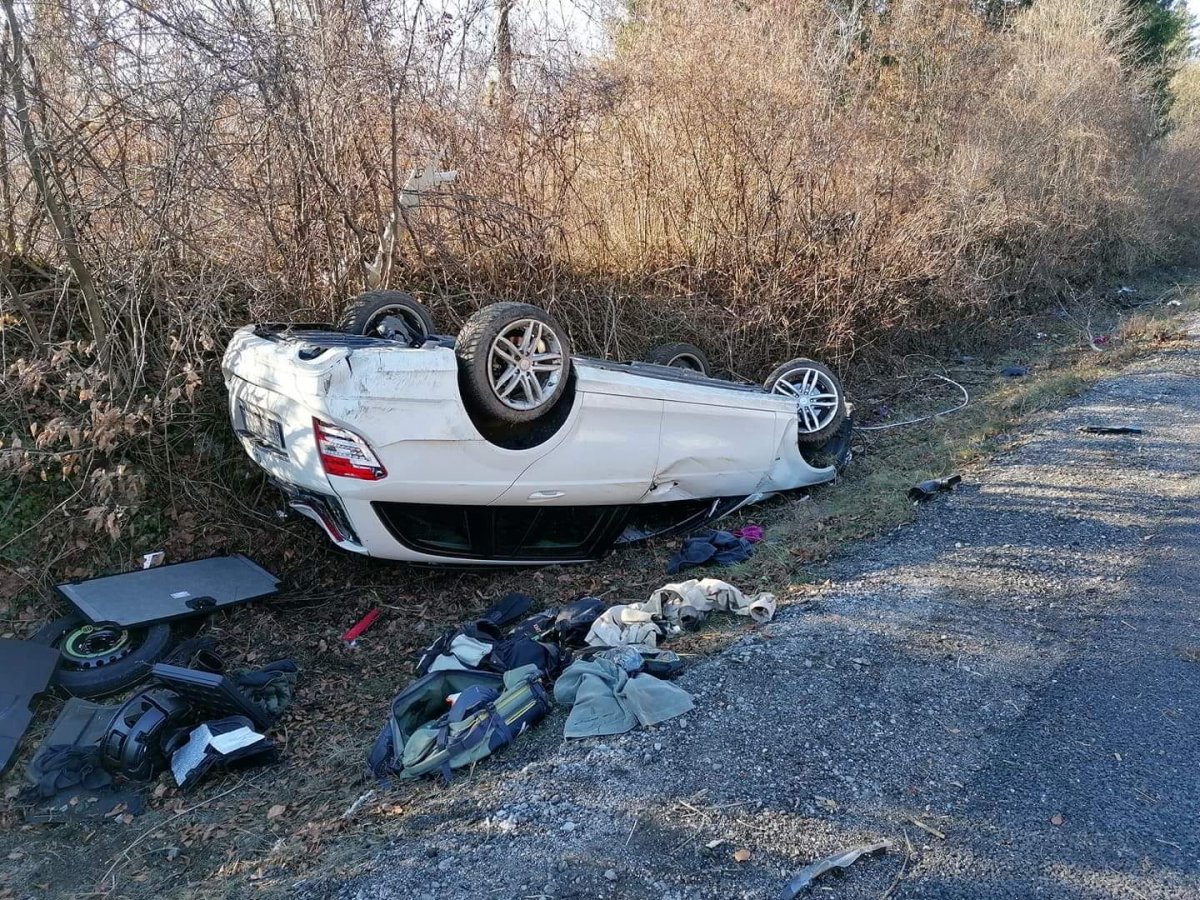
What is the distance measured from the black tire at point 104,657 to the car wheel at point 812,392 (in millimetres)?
4746

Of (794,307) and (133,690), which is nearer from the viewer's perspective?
(133,690)

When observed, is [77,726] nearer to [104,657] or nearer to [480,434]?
[104,657]

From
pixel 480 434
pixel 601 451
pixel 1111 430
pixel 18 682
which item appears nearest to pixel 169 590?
pixel 18 682

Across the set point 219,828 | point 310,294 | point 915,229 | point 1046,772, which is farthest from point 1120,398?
point 219,828

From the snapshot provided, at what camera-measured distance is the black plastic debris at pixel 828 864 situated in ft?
8.38

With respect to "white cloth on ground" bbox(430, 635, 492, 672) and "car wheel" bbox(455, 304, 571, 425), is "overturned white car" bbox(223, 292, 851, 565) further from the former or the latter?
"white cloth on ground" bbox(430, 635, 492, 672)

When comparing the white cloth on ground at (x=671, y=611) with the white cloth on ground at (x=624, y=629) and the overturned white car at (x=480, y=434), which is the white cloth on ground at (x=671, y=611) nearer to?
the white cloth on ground at (x=624, y=629)

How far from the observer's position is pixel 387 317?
18.5ft

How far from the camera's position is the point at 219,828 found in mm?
3383

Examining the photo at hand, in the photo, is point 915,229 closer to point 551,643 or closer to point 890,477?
point 890,477

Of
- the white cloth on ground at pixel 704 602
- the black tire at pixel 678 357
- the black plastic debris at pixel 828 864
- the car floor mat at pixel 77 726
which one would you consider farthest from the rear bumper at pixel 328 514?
the black tire at pixel 678 357

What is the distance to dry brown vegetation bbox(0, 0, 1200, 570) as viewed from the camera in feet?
18.0

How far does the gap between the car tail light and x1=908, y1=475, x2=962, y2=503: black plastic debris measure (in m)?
3.90

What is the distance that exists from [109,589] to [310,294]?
2.77m
